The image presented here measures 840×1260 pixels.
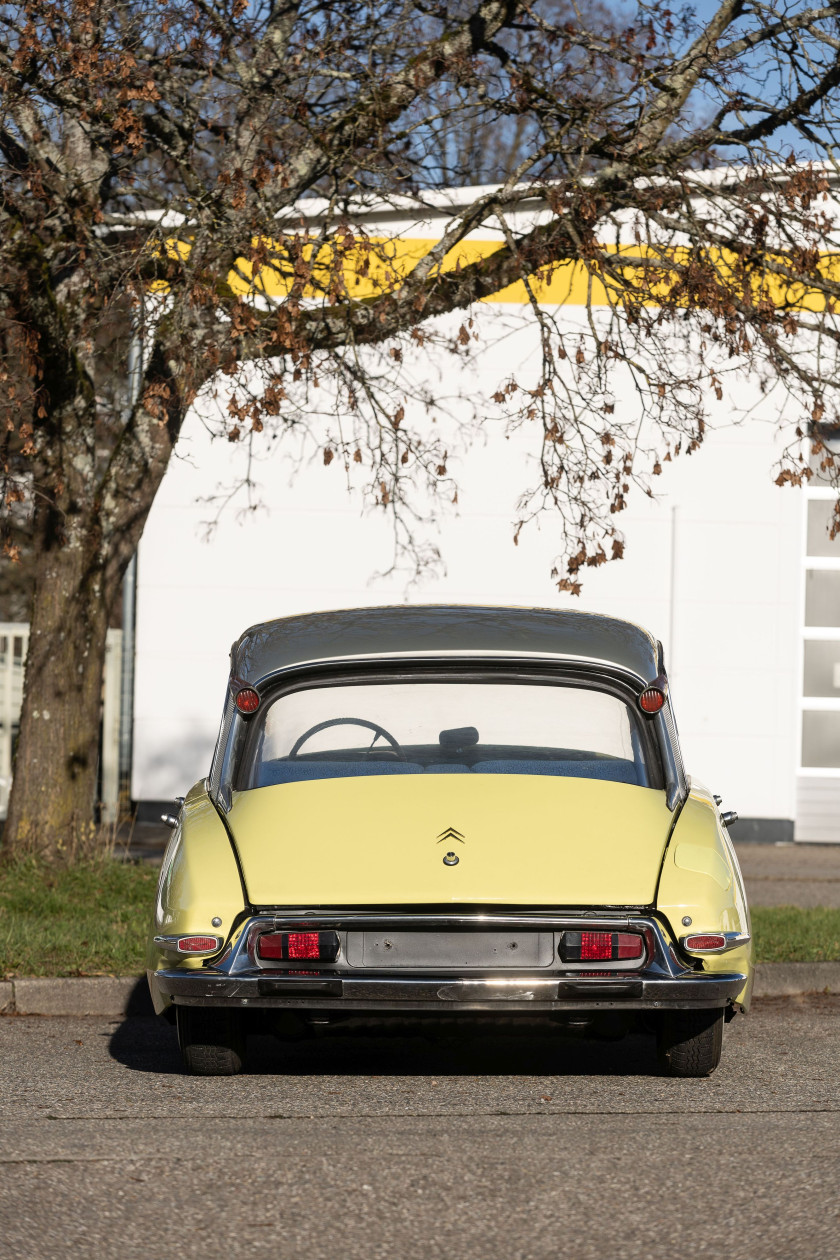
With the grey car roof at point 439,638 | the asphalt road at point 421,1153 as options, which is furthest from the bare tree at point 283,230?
the asphalt road at point 421,1153

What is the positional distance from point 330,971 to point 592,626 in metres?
1.74

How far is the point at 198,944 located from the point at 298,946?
1.05ft

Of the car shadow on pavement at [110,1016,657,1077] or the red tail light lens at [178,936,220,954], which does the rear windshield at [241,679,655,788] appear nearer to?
the red tail light lens at [178,936,220,954]

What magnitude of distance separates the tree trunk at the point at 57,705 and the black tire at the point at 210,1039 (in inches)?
162

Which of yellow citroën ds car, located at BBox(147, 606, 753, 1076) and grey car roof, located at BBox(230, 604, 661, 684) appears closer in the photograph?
yellow citroën ds car, located at BBox(147, 606, 753, 1076)

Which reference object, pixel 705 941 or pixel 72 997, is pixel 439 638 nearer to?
pixel 705 941

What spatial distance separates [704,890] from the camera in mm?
4973

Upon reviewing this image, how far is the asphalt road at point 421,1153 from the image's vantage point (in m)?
3.70

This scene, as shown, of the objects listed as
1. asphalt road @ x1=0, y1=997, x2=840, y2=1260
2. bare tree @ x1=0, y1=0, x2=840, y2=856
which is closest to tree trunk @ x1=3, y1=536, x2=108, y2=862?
bare tree @ x1=0, y1=0, x2=840, y2=856

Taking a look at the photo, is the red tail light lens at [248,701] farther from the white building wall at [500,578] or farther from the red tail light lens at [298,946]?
the white building wall at [500,578]

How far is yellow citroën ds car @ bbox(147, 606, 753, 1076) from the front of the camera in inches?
191

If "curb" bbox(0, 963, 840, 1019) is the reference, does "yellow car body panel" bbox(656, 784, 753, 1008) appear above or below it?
above

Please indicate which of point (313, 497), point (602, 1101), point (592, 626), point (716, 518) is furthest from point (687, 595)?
point (602, 1101)

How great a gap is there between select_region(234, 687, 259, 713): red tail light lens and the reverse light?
168cm
